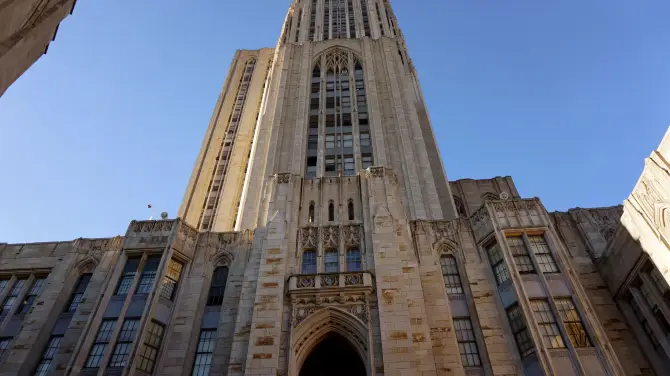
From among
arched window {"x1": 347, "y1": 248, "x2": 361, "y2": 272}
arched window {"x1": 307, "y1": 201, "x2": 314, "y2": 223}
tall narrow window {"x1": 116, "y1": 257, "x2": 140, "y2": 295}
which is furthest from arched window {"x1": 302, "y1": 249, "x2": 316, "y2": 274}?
tall narrow window {"x1": 116, "y1": 257, "x2": 140, "y2": 295}

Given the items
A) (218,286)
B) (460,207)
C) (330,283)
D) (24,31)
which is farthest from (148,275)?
(460,207)

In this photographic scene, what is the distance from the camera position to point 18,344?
87.2ft

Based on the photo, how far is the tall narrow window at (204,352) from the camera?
25375mm

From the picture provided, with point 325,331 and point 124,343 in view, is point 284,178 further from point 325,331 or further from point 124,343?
point 124,343

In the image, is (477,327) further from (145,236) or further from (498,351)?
(145,236)

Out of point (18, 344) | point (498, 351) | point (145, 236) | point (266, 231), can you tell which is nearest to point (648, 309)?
point (498, 351)

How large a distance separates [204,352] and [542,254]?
20.2 meters

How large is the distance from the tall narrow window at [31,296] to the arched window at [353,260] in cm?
2012

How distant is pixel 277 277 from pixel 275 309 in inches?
86.2

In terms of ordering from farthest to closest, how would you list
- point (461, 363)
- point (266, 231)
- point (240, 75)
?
1. point (240, 75)
2. point (266, 231)
3. point (461, 363)

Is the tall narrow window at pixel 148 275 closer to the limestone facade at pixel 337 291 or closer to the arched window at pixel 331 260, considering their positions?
the limestone facade at pixel 337 291

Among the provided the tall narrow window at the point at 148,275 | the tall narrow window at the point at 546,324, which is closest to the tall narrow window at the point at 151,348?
the tall narrow window at the point at 148,275

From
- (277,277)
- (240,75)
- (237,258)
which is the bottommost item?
(277,277)

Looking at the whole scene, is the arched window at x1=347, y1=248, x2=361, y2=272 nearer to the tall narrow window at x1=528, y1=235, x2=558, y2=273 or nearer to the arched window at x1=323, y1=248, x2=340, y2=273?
the arched window at x1=323, y1=248, x2=340, y2=273
